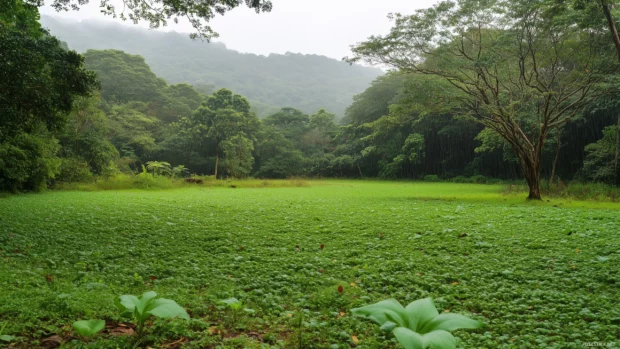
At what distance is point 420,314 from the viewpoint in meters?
1.32

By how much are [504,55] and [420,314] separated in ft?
34.0

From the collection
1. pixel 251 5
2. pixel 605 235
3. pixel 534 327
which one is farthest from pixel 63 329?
pixel 251 5

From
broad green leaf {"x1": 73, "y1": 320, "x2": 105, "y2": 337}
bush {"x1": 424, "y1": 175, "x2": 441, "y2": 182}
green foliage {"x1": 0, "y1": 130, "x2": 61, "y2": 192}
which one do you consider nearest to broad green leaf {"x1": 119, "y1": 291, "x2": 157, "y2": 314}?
broad green leaf {"x1": 73, "y1": 320, "x2": 105, "y2": 337}

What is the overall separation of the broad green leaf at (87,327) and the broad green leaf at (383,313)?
1.14 metres

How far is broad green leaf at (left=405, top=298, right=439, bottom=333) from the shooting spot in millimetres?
1294

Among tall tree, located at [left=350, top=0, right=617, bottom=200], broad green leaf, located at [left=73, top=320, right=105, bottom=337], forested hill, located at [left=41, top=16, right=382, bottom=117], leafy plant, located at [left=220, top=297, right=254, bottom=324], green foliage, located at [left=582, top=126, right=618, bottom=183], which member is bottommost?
leafy plant, located at [left=220, top=297, right=254, bottom=324]

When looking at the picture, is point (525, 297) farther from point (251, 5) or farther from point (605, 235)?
point (251, 5)

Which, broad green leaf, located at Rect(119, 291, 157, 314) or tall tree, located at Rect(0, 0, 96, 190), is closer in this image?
broad green leaf, located at Rect(119, 291, 157, 314)

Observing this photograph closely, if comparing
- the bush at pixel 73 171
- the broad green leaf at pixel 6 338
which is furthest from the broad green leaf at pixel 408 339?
the bush at pixel 73 171

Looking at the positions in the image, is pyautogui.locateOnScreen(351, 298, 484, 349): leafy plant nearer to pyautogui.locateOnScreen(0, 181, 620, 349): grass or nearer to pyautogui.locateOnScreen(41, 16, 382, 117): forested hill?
pyautogui.locateOnScreen(0, 181, 620, 349): grass

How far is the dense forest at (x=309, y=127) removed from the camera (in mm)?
6363

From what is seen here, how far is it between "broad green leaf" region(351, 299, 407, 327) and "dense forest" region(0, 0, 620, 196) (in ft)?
20.6

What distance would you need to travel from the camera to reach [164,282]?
2.75m

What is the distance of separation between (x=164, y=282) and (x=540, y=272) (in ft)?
10.4
